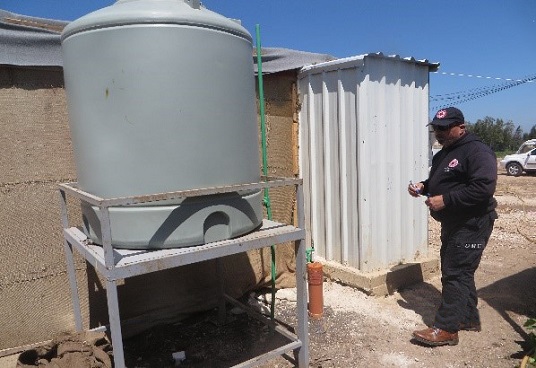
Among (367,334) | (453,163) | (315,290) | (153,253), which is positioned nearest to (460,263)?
(453,163)

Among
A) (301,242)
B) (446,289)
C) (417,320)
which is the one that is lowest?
(417,320)

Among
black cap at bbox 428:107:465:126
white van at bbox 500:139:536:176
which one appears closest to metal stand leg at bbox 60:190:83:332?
black cap at bbox 428:107:465:126

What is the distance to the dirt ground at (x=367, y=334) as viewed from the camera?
2.98 meters

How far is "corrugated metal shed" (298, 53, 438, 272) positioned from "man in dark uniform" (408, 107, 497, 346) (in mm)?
832

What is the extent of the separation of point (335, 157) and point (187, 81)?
236cm

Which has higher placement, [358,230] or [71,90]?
[71,90]

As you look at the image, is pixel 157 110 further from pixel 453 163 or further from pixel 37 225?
pixel 453 163

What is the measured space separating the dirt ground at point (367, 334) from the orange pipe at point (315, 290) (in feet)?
0.29

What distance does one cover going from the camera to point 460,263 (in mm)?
3047

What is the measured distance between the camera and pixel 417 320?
11.6ft

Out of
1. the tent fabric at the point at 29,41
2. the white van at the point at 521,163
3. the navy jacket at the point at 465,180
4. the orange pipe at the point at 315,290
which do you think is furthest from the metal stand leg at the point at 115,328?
the white van at the point at 521,163

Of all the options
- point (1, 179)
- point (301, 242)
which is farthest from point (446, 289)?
point (1, 179)

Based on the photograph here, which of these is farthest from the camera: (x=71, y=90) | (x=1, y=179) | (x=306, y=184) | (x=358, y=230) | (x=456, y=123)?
(x=306, y=184)

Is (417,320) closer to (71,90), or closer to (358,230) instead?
(358,230)
